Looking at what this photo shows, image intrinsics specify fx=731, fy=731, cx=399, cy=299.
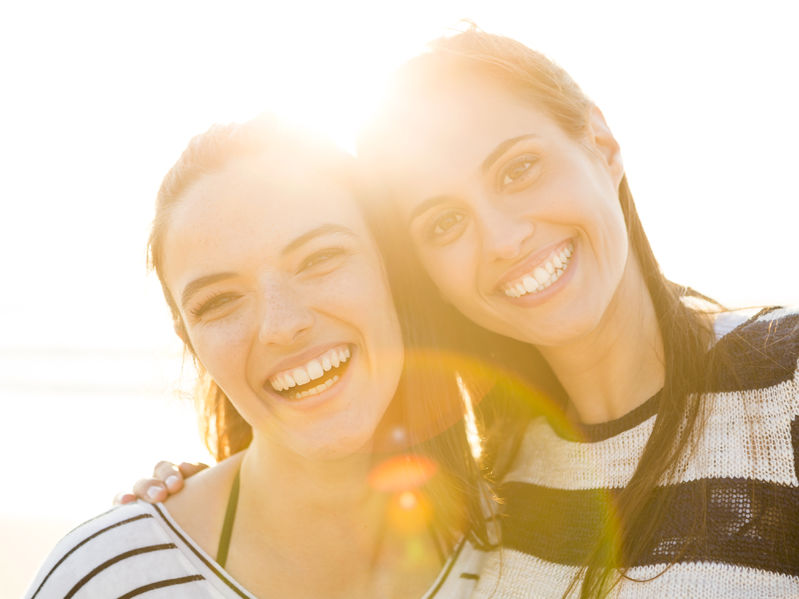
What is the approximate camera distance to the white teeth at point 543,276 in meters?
2.45

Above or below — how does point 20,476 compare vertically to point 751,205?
above

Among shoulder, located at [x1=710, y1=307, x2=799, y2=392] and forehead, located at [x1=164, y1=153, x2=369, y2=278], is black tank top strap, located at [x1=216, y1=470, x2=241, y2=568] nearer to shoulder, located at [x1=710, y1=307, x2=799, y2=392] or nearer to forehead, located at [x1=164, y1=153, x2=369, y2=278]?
forehead, located at [x1=164, y1=153, x2=369, y2=278]


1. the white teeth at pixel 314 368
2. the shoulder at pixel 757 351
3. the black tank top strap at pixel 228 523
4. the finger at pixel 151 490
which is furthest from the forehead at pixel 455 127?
the finger at pixel 151 490

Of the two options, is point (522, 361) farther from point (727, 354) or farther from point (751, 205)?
point (751, 205)

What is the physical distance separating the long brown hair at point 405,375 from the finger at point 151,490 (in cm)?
50

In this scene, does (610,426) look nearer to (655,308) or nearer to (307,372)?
(655,308)

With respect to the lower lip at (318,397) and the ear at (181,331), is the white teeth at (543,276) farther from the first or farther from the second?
the ear at (181,331)

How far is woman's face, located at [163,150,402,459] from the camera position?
2359mm

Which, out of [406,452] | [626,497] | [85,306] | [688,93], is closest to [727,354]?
[626,497]

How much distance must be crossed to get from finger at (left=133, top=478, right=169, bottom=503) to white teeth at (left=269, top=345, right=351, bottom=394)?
60 cm

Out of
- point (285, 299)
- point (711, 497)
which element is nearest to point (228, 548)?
point (285, 299)

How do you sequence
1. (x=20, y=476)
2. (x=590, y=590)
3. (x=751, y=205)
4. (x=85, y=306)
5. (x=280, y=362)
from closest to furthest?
(x=590, y=590), (x=280, y=362), (x=20, y=476), (x=751, y=205), (x=85, y=306)

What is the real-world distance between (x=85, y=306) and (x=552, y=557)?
21.5 meters

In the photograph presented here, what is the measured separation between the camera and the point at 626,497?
229cm
